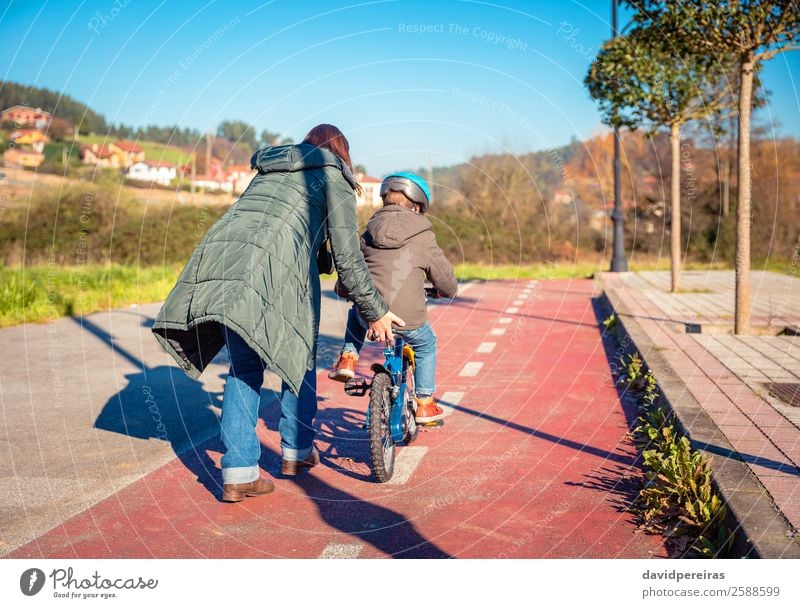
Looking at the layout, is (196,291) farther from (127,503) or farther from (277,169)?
(127,503)

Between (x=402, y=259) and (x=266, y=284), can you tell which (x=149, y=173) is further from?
(x=266, y=284)

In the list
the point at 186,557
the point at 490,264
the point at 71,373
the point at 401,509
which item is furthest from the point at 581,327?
the point at 490,264

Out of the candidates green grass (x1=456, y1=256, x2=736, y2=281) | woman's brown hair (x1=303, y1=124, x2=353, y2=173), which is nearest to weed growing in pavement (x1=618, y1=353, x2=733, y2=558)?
woman's brown hair (x1=303, y1=124, x2=353, y2=173)

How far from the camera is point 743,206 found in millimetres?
9766

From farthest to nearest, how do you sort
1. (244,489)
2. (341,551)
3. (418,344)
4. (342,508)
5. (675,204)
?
(675,204) < (418,344) < (244,489) < (342,508) < (341,551)

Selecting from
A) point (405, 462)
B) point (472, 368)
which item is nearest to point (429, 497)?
point (405, 462)

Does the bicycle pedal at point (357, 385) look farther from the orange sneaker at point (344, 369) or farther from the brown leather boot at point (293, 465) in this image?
the brown leather boot at point (293, 465)

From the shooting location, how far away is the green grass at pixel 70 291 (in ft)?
43.7

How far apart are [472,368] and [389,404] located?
13.5ft

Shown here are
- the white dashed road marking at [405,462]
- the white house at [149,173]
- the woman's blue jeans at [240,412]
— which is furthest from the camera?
the white house at [149,173]

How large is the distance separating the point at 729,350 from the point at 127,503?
21.5ft

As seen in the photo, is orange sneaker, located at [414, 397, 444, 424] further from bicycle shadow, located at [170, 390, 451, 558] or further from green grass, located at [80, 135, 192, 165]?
green grass, located at [80, 135, 192, 165]

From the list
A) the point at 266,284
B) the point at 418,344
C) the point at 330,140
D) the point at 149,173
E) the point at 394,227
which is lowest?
the point at 418,344

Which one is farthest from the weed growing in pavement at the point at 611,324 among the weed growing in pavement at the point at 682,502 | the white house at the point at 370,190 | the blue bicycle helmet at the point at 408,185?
the blue bicycle helmet at the point at 408,185
